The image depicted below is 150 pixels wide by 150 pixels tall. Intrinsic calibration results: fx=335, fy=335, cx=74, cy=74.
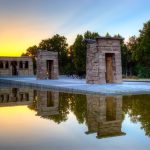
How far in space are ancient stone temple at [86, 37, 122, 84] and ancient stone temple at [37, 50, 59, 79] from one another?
13.3 metres

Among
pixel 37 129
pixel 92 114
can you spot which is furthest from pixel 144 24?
pixel 37 129

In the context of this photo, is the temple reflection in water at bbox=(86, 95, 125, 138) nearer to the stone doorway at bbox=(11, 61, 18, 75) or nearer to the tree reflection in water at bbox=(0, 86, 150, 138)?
the tree reflection in water at bbox=(0, 86, 150, 138)

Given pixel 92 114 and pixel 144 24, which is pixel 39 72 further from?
pixel 92 114

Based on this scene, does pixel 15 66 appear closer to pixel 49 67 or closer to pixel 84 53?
pixel 84 53

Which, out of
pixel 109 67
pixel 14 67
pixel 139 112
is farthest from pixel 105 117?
pixel 14 67

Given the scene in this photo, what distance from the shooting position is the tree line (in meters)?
40.1

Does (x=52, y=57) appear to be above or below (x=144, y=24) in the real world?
below

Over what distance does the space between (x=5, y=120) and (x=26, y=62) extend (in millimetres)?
51475

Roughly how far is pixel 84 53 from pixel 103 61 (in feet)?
85.7

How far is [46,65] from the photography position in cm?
3966

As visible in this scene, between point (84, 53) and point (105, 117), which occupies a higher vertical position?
point (84, 53)

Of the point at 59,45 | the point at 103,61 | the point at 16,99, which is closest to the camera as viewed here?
the point at 16,99

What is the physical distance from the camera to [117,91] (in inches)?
Result: 709

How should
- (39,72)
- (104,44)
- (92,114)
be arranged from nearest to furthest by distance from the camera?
(92,114) → (104,44) → (39,72)
